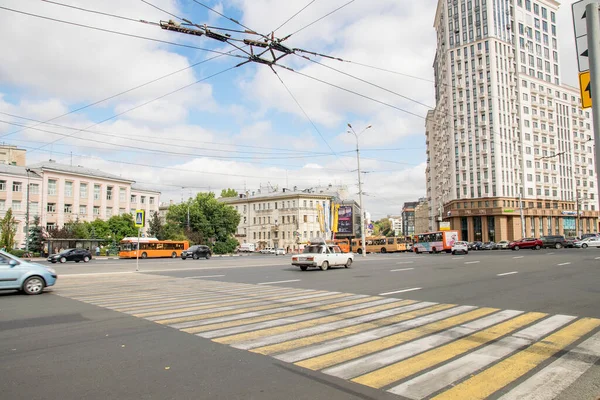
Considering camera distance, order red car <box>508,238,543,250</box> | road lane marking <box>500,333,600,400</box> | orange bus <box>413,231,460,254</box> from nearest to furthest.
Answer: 1. road lane marking <box>500,333,600,400</box>
2. red car <box>508,238,543,250</box>
3. orange bus <box>413,231,460,254</box>

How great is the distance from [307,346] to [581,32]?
18.6ft

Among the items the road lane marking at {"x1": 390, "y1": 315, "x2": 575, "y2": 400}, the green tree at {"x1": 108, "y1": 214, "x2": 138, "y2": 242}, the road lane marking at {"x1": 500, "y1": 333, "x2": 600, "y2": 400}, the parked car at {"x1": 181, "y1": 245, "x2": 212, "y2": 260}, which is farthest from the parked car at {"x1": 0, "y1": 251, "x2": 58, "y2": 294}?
the green tree at {"x1": 108, "y1": 214, "x2": 138, "y2": 242}

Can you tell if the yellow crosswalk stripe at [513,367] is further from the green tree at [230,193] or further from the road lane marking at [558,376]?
the green tree at [230,193]

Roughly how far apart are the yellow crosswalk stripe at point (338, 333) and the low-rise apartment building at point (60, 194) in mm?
65038

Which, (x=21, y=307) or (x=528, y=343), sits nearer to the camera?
(x=528, y=343)

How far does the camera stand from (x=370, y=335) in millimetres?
6910

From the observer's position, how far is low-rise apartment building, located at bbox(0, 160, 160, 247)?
65875mm

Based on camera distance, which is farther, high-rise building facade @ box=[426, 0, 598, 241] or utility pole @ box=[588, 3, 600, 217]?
high-rise building facade @ box=[426, 0, 598, 241]

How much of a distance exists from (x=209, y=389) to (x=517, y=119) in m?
87.2

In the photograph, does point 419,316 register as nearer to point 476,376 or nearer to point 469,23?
point 476,376

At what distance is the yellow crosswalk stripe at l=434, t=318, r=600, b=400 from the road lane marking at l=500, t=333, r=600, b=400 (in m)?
0.16

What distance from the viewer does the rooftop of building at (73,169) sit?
72750 mm

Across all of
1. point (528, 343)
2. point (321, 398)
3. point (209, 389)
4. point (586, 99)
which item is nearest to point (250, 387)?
point (209, 389)

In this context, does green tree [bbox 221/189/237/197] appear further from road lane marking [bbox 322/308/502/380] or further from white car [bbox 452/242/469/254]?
road lane marking [bbox 322/308/502/380]
